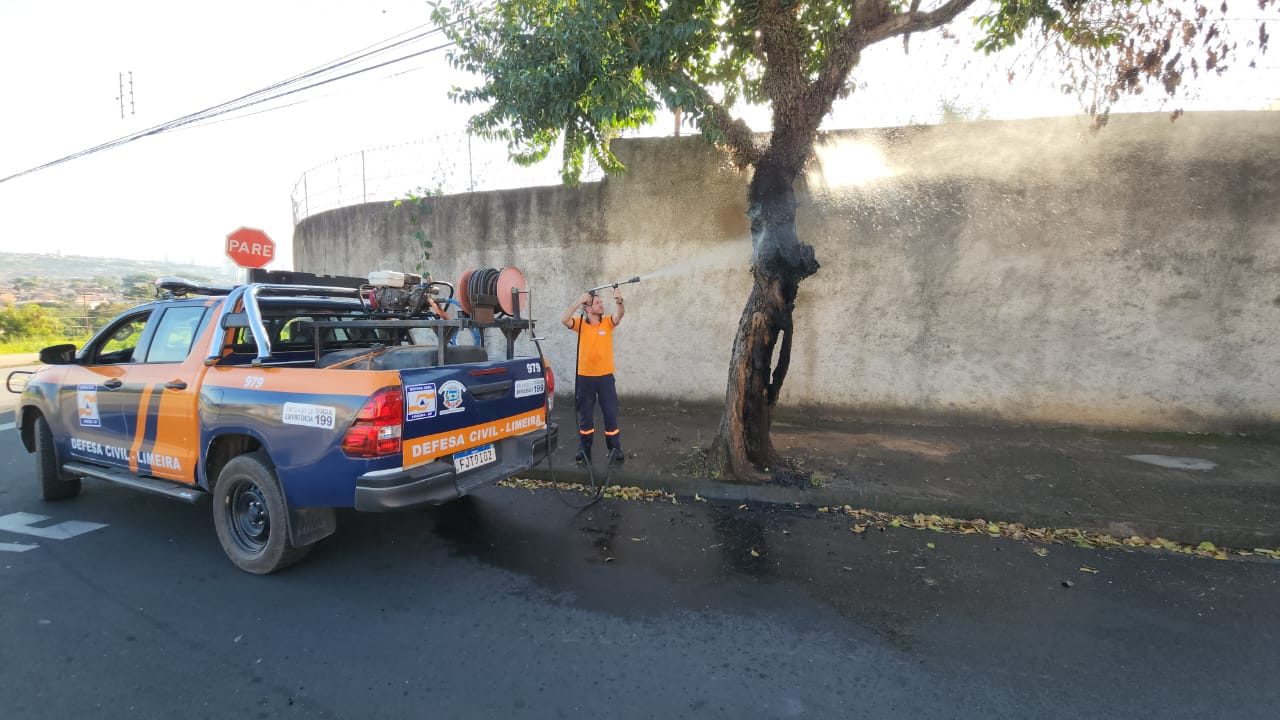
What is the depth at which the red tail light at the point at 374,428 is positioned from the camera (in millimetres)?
3062

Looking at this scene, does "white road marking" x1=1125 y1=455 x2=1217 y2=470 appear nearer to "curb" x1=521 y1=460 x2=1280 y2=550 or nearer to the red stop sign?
"curb" x1=521 y1=460 x2=1280 y2=550

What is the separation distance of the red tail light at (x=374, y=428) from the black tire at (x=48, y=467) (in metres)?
3.69

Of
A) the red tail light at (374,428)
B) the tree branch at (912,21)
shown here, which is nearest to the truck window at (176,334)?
the red tail light at (374,428)

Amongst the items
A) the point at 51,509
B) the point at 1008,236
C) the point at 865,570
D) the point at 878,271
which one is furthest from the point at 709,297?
the point at 51,509

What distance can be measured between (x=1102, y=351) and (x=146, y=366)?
9.12 m

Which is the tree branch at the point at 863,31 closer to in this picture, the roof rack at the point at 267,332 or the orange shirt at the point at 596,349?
the orange shirt at the point at 596,349

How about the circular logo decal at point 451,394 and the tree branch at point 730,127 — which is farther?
the tree branch at point 730,127

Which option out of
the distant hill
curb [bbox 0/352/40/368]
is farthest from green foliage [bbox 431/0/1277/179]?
the distant hill

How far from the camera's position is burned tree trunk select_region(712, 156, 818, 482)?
5113 millimetres

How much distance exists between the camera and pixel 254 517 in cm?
360

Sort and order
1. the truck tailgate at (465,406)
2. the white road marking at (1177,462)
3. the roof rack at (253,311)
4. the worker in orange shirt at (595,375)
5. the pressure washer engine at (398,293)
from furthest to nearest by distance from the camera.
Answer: the worker in orange shirt at (595,375), the white road marking at (1177,462), the pressure washer engine at (398,293), the roof rack at (253,311), the truck tailgate at (465,406)

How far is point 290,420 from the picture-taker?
327 centimetres

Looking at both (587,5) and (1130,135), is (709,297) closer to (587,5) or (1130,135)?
(587,5)

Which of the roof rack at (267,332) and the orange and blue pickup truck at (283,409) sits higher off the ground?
the roof rack at (267,332)
